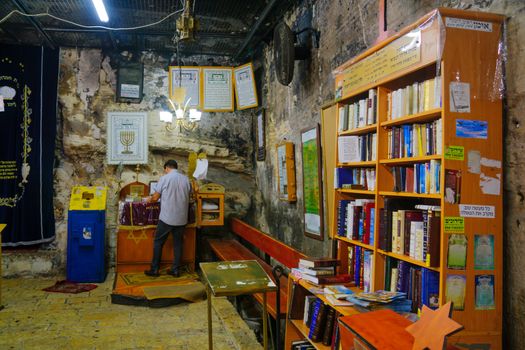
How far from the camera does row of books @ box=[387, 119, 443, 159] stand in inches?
85.9

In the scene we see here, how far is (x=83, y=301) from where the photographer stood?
5.08 metres

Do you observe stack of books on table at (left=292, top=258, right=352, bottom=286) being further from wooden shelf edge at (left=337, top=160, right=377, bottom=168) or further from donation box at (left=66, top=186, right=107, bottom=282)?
donation box at (left=66, top=186, right=107, bottom=282)

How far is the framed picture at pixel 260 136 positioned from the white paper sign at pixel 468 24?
4.48m

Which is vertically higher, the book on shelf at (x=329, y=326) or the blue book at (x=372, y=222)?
the blue book at (x=372, y=222)

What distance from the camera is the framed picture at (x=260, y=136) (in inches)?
257

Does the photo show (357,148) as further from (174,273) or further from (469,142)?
(174,273)

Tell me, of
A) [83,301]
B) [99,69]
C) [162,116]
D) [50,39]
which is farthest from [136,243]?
[50,39]

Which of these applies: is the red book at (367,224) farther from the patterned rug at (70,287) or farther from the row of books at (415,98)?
the patterned rug at (70,287)

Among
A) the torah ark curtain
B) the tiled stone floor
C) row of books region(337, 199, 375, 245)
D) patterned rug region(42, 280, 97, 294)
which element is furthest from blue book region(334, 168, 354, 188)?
the torah ark curtain

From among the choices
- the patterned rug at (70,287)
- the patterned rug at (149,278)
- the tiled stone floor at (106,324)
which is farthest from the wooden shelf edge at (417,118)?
the patterned rug at (70,287)

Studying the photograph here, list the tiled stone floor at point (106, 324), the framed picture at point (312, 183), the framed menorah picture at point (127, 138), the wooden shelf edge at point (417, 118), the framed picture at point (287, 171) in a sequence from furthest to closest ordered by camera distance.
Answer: the framed menorah picture at point (127, 138)
the framed picture at point (287, 171)
the framed picture at point (312, 183)
the tiled stone floor at point (106, 324)
the wooden shelf edge at point (417, 118)

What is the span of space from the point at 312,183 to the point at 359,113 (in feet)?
5.15

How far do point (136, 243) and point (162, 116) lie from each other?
6.33 feet

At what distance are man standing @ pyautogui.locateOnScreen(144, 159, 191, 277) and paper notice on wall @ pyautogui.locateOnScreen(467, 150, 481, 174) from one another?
449 centimetres
